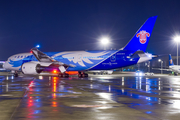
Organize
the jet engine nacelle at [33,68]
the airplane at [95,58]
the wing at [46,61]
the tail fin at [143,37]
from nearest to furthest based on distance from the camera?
the tail fin at [143,37]
the airplane at [95,58]
the jet engine nacelle at [33,68]
the wing at [46,61]

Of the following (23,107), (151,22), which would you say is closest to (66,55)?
(151,22)

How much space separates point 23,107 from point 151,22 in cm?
2331

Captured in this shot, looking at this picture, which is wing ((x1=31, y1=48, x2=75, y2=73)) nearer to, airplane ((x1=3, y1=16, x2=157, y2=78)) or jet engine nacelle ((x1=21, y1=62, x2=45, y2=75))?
→ airplane ((x1=3, y1=16, x2=157, y2=78))

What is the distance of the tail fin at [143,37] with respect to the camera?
29.6 metres

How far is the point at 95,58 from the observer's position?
31.8 m

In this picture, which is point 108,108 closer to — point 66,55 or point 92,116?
point 92,116

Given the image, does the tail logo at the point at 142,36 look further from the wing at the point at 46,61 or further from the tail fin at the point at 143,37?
the wing at the point at 46,61

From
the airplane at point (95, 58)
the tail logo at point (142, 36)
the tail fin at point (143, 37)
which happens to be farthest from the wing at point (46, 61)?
the tail logo at point (142, 36)

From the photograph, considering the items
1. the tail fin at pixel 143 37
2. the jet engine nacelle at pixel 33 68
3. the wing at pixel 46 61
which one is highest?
the tail fin at pixel 143 37

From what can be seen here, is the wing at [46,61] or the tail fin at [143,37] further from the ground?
the tail fin at [143,37]

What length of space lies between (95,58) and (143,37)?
6608 millimetres

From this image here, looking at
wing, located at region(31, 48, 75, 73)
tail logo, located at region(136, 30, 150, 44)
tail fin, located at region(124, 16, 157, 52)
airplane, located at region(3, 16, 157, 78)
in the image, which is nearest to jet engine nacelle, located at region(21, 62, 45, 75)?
airplane, located at region(3, 16, 157, 78)

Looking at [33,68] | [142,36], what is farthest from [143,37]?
[33,68]

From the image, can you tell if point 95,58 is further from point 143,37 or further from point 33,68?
point 33,68
